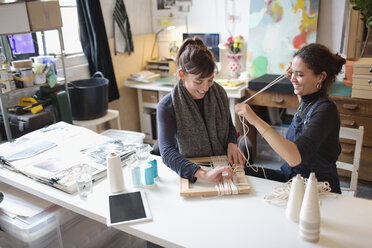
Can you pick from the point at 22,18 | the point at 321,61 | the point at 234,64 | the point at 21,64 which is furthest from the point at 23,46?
the point at 321,61

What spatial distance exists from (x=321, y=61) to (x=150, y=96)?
232cm

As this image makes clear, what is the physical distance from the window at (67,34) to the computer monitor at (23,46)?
0.19 meters

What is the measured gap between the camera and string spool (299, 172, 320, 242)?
105cm

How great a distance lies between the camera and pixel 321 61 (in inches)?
59.3

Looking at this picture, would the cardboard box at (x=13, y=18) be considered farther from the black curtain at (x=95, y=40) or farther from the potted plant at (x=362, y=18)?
the potted plant at (x=362, y=18)

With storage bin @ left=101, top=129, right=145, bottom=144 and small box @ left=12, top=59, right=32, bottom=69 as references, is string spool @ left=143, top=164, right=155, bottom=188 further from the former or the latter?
small box @ left=12, top=59, right=32, bottom=69

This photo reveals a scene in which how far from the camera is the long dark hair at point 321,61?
1506 millimetres

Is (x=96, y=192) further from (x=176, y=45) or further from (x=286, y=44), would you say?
(x=176, y=45)

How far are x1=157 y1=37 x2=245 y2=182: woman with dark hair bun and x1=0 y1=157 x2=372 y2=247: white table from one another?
149 millimetres

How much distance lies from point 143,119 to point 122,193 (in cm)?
239

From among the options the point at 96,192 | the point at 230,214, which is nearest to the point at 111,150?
the point at 96,192

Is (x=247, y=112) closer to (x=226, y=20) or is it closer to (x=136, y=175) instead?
(x=136, y=175)

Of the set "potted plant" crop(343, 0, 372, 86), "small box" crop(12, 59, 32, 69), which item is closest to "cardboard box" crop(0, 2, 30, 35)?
"small box" crop(12, 59, 32, 69)

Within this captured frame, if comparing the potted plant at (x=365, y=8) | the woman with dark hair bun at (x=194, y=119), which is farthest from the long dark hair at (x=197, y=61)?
the potted plant at (x=365, y=8)
